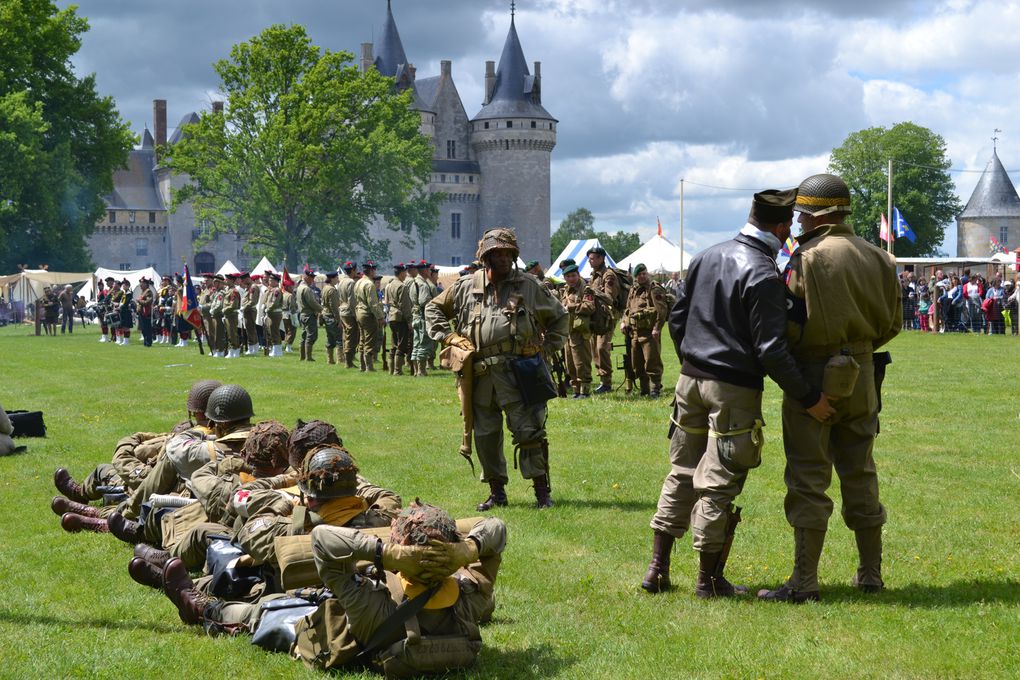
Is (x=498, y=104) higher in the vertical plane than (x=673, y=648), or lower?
higher

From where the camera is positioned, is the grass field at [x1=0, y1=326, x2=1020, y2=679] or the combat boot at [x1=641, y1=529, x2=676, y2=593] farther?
the combat boot at [x1=641, y1=529, x2=676, y2=593]

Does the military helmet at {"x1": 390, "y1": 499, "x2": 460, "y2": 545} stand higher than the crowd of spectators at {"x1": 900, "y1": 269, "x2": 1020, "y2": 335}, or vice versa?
the crowd of spectators at {"x1": 900, "y1": 269, "x2": 1020, "y2": 335}

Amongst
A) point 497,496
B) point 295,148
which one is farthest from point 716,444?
point 295,148

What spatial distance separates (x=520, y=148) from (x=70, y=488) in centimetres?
10593

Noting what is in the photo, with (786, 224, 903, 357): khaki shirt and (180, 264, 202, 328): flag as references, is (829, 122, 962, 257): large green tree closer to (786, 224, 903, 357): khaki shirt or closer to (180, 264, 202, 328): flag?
(180, 264, 202, 328): flag

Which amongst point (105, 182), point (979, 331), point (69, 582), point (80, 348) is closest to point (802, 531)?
point (69, 582)

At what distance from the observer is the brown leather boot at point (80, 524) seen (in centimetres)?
830

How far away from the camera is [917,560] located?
22.9 ft

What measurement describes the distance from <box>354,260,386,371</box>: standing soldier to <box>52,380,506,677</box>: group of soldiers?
49.8ft

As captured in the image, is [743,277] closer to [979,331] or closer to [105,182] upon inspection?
[979,331]

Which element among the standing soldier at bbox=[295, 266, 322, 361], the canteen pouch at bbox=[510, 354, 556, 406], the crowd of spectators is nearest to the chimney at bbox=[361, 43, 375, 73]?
the crowd of spectators

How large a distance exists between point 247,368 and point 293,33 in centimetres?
4691

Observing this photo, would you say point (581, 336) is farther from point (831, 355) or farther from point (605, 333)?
point (831, 355)

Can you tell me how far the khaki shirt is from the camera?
18.9 feet
